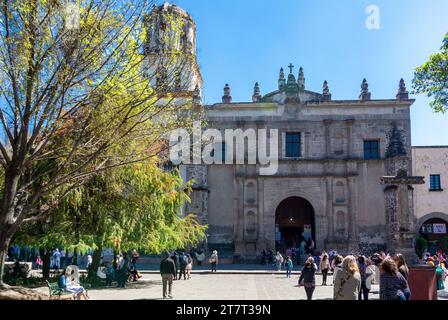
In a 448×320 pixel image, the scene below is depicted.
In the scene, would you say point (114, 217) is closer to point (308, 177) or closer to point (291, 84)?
point (308, 177)

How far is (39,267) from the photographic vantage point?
29.2m

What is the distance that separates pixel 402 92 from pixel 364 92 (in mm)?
2626

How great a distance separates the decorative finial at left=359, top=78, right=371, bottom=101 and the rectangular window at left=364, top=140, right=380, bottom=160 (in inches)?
122

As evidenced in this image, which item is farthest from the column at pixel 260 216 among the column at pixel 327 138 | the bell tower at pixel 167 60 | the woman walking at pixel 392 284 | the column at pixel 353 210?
the woman walking at pixel 392 284

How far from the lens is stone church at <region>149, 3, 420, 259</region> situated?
32.9 meters

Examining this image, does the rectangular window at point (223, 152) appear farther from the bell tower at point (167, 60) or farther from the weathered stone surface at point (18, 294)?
the weathered stone surface at point (18, 294)

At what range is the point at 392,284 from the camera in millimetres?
7469

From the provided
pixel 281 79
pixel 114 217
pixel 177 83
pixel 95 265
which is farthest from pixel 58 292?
pixel 281 79

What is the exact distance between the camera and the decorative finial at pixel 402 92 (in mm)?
34281

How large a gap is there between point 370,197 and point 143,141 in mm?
21422

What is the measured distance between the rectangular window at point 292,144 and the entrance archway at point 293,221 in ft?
10.3

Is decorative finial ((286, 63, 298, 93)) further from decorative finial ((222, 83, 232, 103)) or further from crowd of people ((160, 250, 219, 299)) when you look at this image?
crowd of people ((160, 250, 219, 299))

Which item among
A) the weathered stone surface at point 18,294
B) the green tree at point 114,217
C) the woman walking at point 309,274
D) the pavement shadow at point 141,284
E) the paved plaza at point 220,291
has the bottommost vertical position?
the pavement shadow at point 141,284
